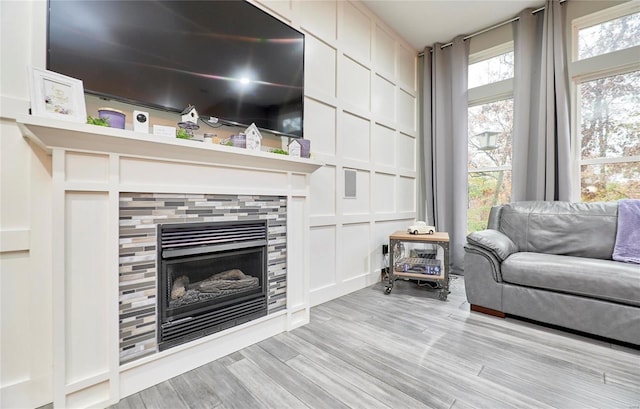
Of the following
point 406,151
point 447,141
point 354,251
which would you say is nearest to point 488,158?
point 447,141

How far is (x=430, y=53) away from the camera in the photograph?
11.8ft

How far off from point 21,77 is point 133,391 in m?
1.46

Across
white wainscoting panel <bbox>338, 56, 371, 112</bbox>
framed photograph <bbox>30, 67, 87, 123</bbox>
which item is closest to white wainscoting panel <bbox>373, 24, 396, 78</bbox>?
white wainscoting panel <bbox>338, 56, 371, 112</bbox>

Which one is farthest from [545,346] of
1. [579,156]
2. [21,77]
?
[21,77]

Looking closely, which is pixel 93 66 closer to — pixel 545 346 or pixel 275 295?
pixel 275 295

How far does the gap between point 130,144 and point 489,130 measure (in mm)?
3621

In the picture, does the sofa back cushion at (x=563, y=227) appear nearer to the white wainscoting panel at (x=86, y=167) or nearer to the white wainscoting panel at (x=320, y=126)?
the white wainscoting panel at (x=320, y=126)

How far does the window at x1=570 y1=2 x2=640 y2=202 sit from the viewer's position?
8.25ft

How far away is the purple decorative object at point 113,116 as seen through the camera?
1212 mm

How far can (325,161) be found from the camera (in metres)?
2.42

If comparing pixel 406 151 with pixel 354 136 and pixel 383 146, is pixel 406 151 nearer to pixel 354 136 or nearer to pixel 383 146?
pixel 383 146

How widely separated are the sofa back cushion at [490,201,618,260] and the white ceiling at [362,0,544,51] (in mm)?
2021

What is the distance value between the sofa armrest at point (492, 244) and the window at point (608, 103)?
1.27 meters

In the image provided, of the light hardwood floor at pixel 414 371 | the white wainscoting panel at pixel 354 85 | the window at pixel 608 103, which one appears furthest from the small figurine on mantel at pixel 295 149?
the window at pixel 608 103
